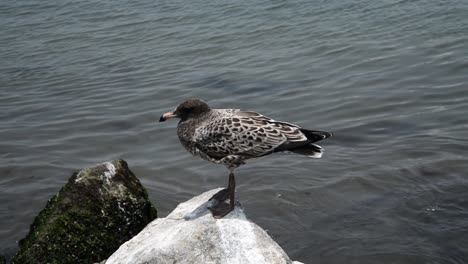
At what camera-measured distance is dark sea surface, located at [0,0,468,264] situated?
8477mm

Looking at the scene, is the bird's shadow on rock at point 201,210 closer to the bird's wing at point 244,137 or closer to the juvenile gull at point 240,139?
the juvenile gull at point 240,139

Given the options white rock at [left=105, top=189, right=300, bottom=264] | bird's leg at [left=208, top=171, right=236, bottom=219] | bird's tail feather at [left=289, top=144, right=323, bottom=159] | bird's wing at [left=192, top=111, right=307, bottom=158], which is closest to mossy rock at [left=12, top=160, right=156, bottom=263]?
white rock at [left=105, top=189, right=300, bottom=264]

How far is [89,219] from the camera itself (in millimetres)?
6789

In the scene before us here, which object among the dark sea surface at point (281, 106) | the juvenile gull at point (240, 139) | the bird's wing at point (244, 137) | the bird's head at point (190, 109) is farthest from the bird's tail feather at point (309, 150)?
the dark sea surface at point (281, 106)

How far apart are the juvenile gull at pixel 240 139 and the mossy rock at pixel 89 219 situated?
937 mm

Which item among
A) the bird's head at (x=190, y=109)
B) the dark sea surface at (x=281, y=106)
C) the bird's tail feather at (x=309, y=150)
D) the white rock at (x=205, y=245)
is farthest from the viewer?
the dark sea surface at (x=281, y=106)

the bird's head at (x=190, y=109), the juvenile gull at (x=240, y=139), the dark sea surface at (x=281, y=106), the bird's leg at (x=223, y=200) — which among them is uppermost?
the bird's head at (x=190, y=109)

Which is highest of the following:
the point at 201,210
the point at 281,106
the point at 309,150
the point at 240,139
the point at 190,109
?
the point at 190,109

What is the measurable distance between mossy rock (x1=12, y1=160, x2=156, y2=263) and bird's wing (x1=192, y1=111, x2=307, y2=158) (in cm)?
113

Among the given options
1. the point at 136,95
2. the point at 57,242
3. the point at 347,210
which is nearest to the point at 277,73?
the point at 136,95

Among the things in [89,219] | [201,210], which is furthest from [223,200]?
[89,219]

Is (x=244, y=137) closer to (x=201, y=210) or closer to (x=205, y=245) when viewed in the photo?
(x=201, y=210)

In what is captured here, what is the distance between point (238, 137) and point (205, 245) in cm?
125

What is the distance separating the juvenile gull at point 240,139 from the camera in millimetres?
6453
